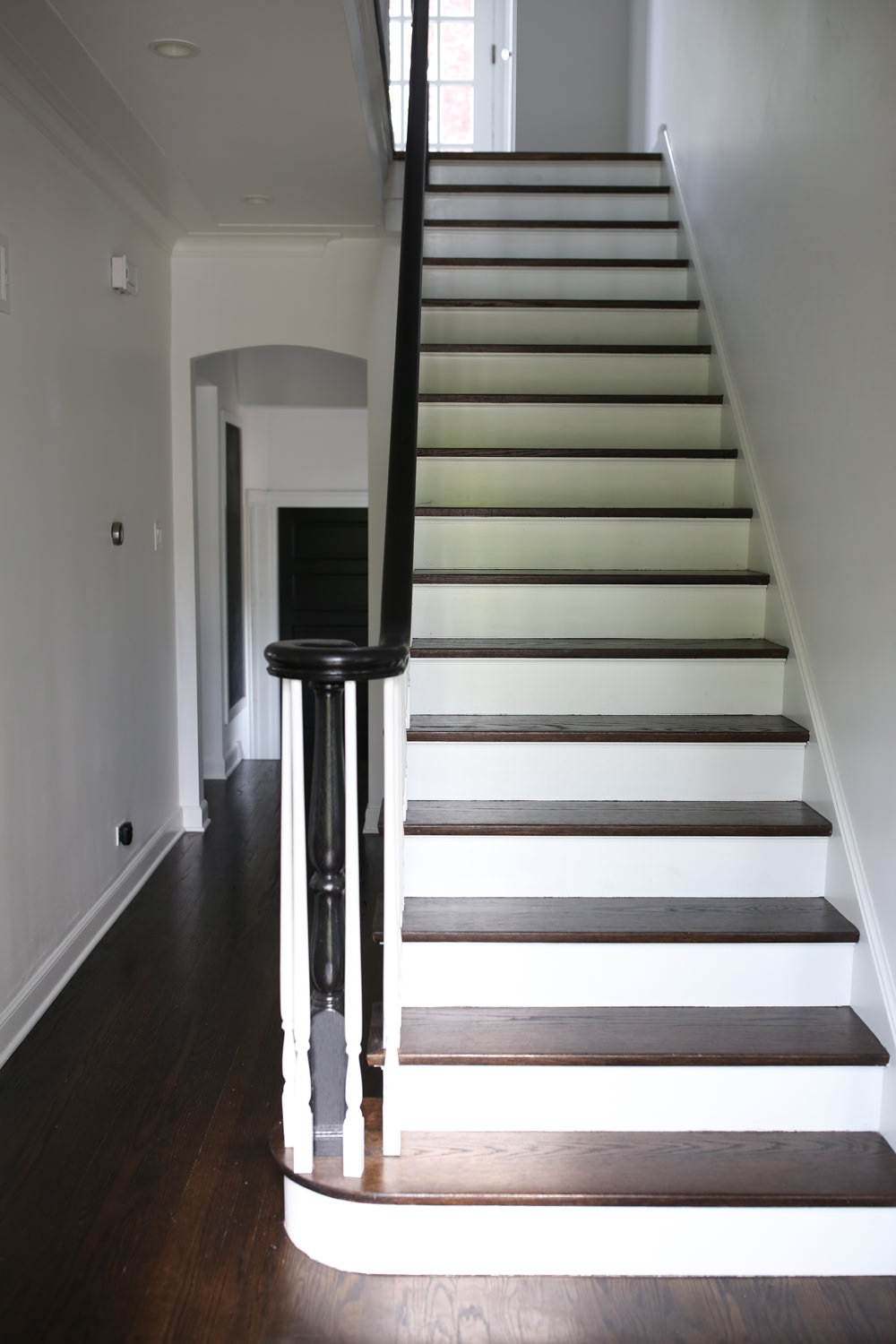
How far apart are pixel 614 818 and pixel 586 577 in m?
0.80

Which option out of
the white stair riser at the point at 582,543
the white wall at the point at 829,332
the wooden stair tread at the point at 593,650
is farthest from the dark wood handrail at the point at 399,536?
the white wall at the point at 829,332

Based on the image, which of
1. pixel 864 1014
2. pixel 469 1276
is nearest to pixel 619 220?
pixel 864 1014

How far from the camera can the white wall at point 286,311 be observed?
14.4 feet

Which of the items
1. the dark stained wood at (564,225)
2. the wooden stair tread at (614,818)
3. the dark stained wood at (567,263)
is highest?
the dark stained wood at (564,225)

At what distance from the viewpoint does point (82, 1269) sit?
1894mm

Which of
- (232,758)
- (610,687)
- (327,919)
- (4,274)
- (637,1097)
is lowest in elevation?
(232,758)

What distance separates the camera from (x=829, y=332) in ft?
7.98

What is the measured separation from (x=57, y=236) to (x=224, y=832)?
8.27 feet

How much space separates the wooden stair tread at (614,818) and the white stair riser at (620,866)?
26mm

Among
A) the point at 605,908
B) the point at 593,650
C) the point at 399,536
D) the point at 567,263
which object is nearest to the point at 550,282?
the point at 567,263

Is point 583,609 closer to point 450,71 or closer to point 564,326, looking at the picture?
point 564,326

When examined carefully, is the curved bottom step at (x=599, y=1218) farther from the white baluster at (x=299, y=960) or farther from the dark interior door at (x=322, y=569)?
the dark interior door at (x=322, y=569)

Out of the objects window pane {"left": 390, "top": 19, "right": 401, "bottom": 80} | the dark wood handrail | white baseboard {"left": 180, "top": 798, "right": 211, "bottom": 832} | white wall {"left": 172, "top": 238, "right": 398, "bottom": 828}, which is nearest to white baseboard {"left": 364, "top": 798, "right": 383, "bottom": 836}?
white wall {"left": 172, "top": 238, "right": 398, "bottom": 828}

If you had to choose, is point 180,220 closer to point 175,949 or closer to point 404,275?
point 404,275
